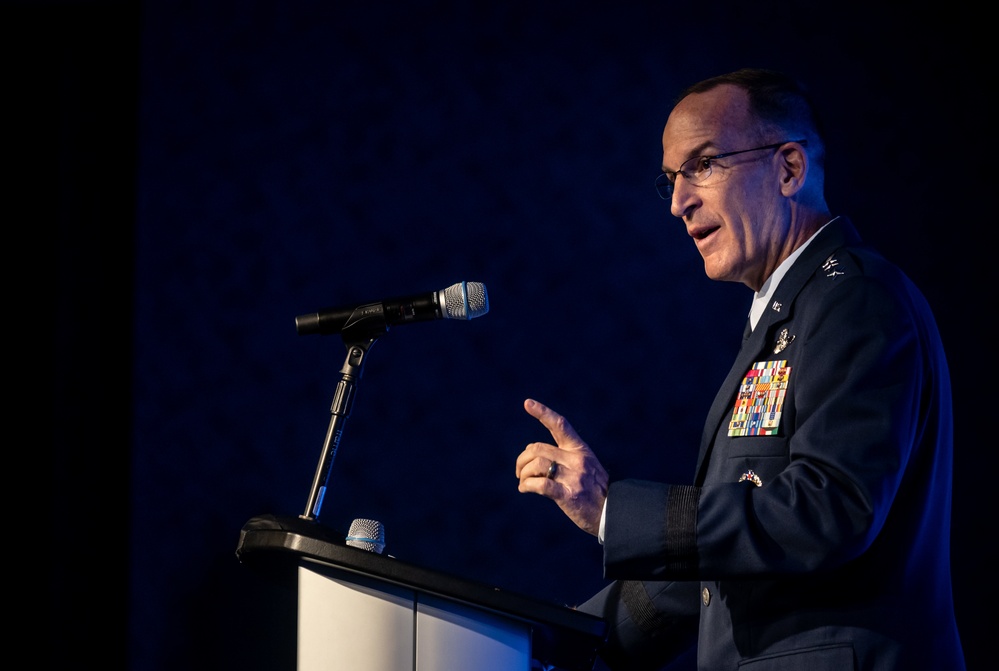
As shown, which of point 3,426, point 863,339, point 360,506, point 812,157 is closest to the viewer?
point 863,339

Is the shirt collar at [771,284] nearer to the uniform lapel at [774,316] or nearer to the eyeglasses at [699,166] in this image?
the uniform lapel at [774,316]

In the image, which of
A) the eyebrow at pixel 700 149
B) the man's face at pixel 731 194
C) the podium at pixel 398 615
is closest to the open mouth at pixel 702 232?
the man's face at pixel 731 194

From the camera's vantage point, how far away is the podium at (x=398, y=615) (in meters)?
1.23

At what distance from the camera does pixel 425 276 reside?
2168 millimetres

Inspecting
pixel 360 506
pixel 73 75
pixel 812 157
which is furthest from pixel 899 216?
pixel 73 75

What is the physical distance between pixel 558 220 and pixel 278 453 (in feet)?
2.74

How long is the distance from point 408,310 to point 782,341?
57 cm

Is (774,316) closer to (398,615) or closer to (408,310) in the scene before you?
(408,310)

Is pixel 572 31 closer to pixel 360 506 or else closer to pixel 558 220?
pixel 558 220

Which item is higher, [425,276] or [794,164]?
[794,164]

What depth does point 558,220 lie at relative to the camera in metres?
2.17

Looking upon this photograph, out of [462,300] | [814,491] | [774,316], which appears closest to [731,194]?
[774,316]

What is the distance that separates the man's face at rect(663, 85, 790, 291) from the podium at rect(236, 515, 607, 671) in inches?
25.6

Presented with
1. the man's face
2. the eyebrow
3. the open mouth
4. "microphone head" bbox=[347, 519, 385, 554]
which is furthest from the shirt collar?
"microphone head" bbox=[347, 519, 385, 554]
